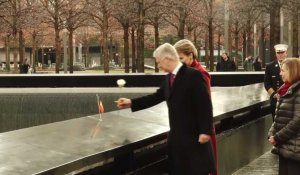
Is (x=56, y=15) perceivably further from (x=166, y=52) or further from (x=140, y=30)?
(x=166, y=52)

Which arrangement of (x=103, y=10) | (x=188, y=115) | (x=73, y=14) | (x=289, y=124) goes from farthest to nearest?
(x=73, y=14) < (x=103, y=10) < (x=289, y=124) < (x=188, y=115)

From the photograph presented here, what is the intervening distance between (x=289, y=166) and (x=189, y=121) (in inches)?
57.7

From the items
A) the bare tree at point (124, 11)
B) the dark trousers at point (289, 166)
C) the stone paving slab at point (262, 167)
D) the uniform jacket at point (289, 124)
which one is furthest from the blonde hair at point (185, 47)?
the bare tree at point (124, 11)

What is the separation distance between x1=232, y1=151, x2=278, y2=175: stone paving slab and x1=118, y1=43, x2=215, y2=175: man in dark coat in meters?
3.59

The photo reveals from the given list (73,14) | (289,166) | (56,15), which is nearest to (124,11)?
(56,15)

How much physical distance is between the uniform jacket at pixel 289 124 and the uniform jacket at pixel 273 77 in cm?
356

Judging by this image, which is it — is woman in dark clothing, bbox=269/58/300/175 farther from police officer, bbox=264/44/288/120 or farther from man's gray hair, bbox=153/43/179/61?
police officer, bbox=264/44/288/120

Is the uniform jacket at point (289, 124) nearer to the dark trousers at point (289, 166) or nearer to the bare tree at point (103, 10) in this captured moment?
the dark trousers at point (289, 166)

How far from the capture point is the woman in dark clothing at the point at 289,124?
5289 millimetres

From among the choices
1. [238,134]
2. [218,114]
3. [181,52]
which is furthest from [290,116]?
[238,134]

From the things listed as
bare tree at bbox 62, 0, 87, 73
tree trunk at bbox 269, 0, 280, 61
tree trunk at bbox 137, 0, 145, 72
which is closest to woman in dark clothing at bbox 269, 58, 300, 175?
tree trunk at bbox 269, 0, 280, 61

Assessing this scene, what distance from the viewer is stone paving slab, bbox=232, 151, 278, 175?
8109mm

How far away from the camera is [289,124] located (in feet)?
17.4

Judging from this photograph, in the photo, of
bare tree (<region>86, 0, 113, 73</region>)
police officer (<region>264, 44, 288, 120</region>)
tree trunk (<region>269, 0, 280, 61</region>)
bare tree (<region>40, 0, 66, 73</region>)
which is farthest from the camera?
bare tree (<region>40, 0, 66, 73</region>)
